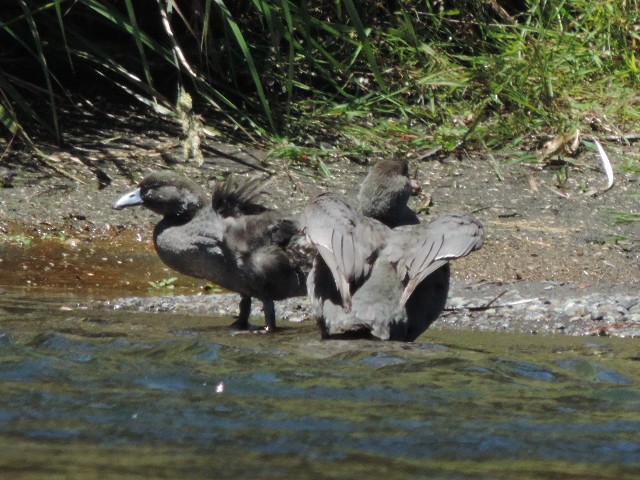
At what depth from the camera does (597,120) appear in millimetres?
12023

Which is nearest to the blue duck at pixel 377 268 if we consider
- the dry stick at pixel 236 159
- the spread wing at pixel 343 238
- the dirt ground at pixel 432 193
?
the spread wing at pixel 343 238

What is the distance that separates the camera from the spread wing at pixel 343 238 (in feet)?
22.4

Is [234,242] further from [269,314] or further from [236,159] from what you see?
[236,159]

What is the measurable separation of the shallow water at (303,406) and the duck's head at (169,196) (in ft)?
3.33

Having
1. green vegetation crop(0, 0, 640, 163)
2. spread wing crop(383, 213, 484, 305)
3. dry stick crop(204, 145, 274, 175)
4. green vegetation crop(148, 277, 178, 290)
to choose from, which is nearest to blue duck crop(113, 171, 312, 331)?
spread wing crop(383, 213, 484, 305)

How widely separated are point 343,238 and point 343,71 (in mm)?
4866

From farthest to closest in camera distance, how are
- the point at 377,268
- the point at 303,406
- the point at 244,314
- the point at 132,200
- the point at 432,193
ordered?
the point at 432,193 < the point at 132,200 < the point at 244,314 < the point at 377,268 < the point at 303,406

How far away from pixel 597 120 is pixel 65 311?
19.7ft

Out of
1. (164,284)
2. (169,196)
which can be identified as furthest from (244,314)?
(164,284)

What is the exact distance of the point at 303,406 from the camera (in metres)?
5.14

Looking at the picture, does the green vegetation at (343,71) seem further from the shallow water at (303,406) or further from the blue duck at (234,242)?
the shallow water at (303,406)

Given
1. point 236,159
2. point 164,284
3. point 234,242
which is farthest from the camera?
point 236,159

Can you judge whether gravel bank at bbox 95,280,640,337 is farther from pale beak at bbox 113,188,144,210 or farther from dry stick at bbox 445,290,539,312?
pale beak at bbox 113,188,144,210

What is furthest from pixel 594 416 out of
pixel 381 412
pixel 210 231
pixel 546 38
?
pixel 546 38
